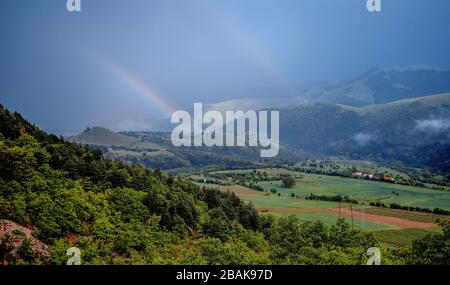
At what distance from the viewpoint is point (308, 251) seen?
49.5 ft

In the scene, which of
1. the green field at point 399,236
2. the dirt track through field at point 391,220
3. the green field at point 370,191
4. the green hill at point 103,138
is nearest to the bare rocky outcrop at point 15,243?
the green field at point 399,236

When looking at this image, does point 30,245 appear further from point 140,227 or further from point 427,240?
point 427,240

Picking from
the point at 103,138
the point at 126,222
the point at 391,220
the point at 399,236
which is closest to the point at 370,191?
the point at 391,220

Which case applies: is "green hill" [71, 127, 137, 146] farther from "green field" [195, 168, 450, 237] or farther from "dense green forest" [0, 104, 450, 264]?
"dense green forest" [0, 104, 450, 264]

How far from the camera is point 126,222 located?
14.2 metres

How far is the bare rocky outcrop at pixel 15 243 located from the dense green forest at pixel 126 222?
4cm

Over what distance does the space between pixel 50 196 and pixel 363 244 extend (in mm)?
11963

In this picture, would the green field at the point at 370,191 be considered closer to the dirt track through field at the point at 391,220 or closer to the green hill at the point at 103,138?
the dirt track through field at the point at 391,220

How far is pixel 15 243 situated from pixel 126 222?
4.10 m

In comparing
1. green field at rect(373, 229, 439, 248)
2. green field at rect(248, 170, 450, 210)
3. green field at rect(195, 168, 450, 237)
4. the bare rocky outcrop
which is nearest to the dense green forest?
the bare rocky outcrop

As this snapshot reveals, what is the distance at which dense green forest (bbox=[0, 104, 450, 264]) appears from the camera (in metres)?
12.0

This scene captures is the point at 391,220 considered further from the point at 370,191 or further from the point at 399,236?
the point at 370,191

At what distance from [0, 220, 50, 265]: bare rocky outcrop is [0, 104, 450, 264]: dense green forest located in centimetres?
4
